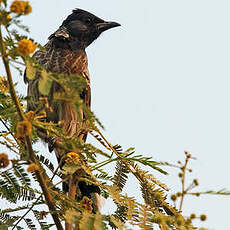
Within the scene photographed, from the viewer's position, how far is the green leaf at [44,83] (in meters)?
1.40

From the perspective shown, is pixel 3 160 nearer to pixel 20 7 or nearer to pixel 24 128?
pixel 24 128

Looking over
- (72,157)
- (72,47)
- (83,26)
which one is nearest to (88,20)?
(83,26)

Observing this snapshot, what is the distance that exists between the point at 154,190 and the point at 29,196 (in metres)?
0.69

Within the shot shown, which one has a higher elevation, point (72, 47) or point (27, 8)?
point (72, 47)

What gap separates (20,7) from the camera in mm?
1454

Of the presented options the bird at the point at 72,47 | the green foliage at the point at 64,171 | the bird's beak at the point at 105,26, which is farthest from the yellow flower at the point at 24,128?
the bird's beak at the point at 105,26

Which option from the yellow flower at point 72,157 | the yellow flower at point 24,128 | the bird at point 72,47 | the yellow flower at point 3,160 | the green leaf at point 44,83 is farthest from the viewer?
the bird at point 72,47

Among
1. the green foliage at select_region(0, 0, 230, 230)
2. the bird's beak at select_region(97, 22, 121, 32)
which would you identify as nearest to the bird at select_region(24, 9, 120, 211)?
the bird's beak at select_region(97, 22, 121, 32)

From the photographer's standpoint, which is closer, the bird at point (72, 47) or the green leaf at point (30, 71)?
the green leaf at point (30, 71)

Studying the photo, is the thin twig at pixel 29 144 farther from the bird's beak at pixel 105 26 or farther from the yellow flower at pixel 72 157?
the bird's beak at pixel 105 26

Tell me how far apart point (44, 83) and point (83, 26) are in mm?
4688

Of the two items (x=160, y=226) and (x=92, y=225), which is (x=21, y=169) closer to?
(x=92, y=225)

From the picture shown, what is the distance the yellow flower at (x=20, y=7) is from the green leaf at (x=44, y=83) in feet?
0.68

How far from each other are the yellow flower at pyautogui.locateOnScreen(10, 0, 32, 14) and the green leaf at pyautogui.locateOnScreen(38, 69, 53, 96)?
0.21 m
